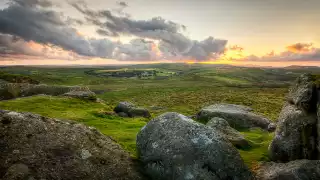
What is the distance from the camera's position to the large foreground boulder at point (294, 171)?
1812 cm

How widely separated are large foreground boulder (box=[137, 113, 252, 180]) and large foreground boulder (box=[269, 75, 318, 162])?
4570 mm

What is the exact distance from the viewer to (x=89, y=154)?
18891 millimetres

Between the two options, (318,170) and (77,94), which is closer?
(318,170)

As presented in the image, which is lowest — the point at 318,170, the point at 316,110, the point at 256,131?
the point at 256,131

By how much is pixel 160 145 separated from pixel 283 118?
10292 mm

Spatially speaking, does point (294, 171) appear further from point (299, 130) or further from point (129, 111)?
point (129, 111)

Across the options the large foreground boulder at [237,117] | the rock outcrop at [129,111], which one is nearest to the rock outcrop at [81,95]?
the rock outcrop at [129,111]

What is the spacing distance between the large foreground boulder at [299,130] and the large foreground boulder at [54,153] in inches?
435

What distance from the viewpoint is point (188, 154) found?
1833 cm

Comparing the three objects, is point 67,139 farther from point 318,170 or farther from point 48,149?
point 318,170

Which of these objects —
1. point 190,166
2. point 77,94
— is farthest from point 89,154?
point 77,94

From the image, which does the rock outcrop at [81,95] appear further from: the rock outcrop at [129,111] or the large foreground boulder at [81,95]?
the rock outcrop at [129,111]

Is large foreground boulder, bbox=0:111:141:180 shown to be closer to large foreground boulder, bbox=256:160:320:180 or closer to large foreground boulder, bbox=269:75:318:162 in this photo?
large foreground boulder, bbox=256:160:320:180

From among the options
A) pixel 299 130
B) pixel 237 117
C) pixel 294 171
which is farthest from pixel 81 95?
pixel 294 171
